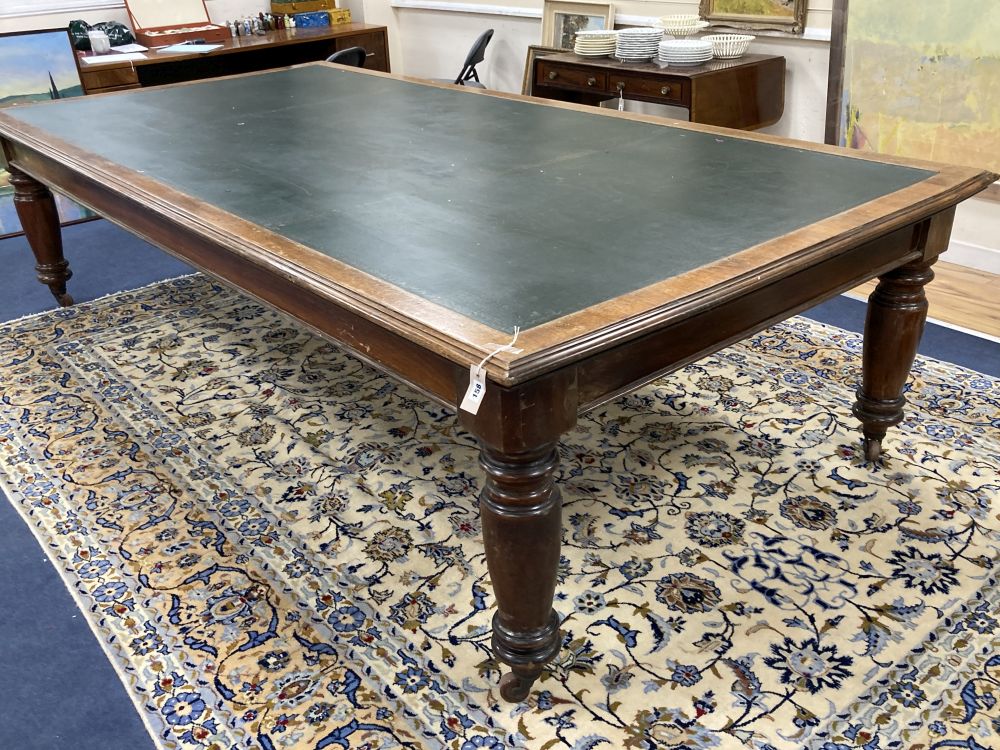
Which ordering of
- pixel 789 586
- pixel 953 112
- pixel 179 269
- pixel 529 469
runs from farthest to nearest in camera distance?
pixel 179 269 < pixel 953 112 < pixel 789 586 < pixel 529 469

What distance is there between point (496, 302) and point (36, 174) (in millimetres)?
2325

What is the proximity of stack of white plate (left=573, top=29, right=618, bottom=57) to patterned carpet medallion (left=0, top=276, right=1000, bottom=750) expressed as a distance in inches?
76.7

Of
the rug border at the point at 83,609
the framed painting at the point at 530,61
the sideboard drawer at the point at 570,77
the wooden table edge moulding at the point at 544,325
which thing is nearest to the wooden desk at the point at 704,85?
the sideboard drawer at the point at 570,77

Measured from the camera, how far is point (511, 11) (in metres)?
5.36

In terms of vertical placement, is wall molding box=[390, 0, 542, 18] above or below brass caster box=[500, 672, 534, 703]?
above

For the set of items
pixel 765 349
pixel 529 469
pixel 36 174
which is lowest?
pixel 765 349

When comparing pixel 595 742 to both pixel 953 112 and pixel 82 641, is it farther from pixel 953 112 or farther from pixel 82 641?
pixel 953 112

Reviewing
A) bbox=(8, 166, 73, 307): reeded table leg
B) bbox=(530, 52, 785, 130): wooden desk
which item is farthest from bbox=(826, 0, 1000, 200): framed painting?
bbox=(8, 166, 73, 307): reeded table leg

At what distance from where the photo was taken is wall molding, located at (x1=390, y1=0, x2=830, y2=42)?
12.7 ft

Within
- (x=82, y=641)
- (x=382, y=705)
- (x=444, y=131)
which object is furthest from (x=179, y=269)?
(x=382, y=705)

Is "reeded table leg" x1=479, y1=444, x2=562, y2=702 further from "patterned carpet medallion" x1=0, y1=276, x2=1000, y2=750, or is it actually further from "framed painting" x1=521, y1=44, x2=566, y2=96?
"framed painting" x1=521, y1=44, x2=566, y2=96

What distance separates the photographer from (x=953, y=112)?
342 cm

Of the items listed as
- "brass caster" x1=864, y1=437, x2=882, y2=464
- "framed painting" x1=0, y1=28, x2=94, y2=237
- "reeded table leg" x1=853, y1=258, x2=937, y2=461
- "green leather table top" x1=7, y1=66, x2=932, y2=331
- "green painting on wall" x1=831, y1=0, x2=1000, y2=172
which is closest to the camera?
"green leather table top" x1=7, y1=66, x2=932, y2=331

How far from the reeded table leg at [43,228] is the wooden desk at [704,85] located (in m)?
2.42
